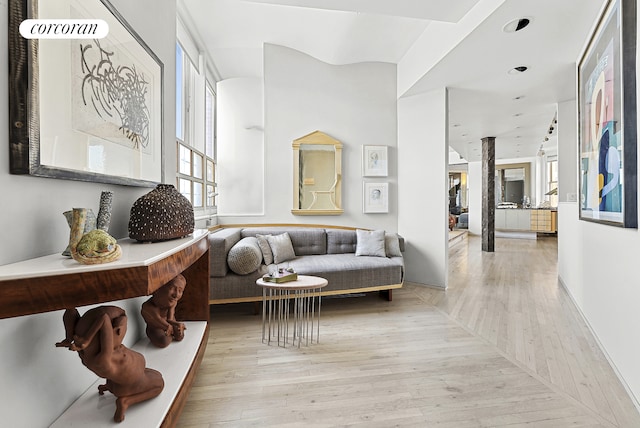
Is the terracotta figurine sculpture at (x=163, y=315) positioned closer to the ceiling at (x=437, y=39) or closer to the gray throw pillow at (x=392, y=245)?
the ceiling at (x=437, y=39)

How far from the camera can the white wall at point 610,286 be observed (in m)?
1.89

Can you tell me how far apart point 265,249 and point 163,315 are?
71.3 inches

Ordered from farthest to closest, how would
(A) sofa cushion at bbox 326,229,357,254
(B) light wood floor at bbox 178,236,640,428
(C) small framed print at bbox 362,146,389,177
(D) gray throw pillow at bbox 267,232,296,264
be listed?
1. (C) small framed print at bbox 362,146,389,177
2. (A) sofa cushion at bbox 326,229,357,254
3. (D) gray throw pillow at bbox 267,232,296,264
4. (B) light wood floor at bbox 178,236,640,428

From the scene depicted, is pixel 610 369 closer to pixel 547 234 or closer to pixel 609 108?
pixel 609 108

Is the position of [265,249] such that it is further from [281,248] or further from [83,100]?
[83,100]

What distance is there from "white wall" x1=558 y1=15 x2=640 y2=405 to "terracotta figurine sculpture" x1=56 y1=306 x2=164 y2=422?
262 centimetres

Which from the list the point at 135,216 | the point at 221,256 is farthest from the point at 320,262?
the point at 135,216

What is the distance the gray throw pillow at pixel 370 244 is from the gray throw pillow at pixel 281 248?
874 mm

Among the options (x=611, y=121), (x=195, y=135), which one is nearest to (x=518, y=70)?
(x=611, y=121)

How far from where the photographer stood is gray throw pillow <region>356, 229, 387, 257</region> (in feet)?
13.3

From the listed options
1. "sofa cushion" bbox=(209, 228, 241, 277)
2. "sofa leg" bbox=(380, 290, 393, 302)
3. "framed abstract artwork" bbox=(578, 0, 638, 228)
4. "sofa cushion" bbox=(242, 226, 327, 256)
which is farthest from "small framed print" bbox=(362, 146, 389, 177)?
"sofa cushion" bbox=(209, 228, 241, 277)

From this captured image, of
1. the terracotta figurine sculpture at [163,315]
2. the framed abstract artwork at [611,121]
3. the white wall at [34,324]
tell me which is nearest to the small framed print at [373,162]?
the framed abstract artwork at [611,121]

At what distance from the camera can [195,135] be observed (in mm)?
3867

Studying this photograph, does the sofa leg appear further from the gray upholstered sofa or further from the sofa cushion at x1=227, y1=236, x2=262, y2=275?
the sofa cushion at x1=227, y1=236, x2=262, y2=275
